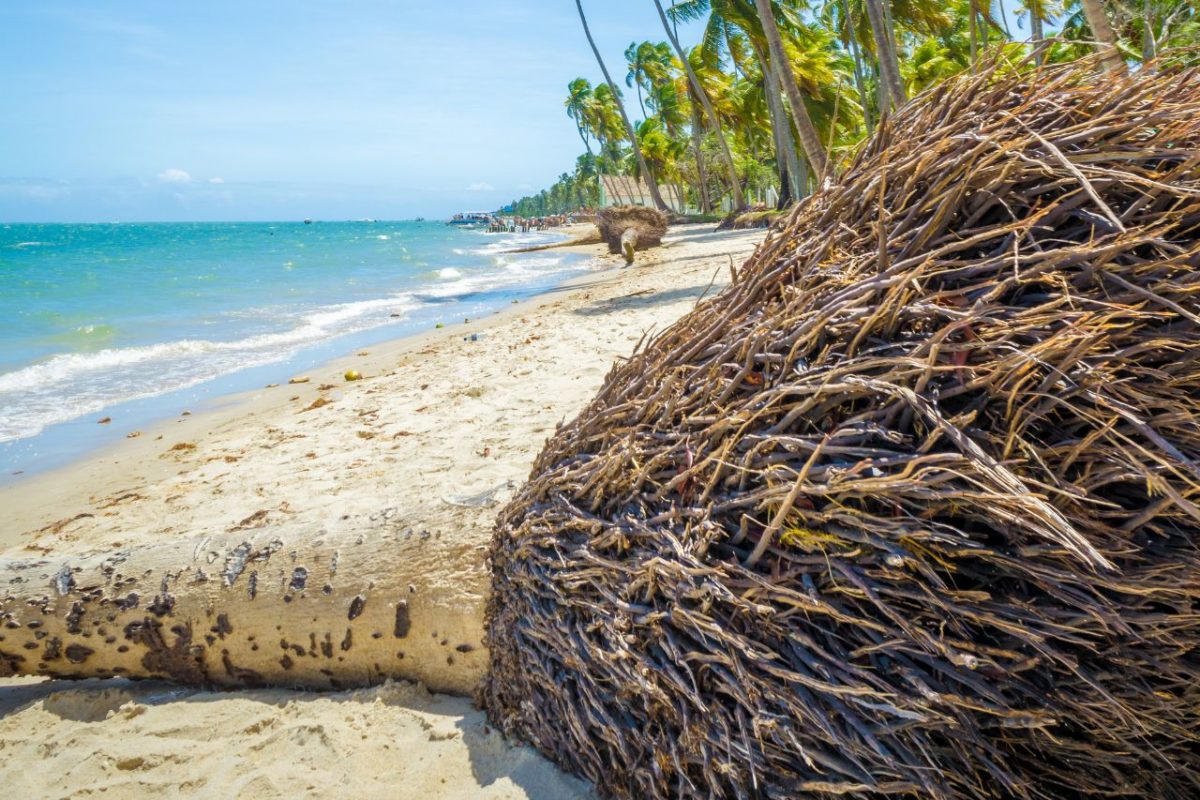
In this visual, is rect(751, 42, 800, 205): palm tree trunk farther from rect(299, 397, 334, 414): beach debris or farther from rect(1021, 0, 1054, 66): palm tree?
rect(299, 397, 334, 414): beach debris

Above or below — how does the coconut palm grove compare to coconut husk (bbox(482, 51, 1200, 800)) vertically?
above

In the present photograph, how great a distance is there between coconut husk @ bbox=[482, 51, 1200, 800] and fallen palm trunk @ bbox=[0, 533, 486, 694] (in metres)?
1.07

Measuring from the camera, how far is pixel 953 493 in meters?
1.44

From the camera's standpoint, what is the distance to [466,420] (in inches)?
255

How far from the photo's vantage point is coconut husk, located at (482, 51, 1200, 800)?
4.73 feet

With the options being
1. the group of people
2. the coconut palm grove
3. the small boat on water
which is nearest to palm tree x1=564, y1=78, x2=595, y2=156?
the coconut palm grove

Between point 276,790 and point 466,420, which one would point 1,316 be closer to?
point 466,420

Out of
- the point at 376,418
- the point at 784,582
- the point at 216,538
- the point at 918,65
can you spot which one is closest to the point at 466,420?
the point at 376,418

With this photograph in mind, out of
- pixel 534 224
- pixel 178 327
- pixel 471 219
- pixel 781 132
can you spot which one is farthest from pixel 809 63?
pixel 471 219

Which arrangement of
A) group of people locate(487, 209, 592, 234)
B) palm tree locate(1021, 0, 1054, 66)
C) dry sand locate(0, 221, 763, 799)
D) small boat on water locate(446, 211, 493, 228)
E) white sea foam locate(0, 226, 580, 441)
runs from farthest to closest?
small boat on water locate(446, 211, 493, 228)
group of people locate(487, 209, 592, 234)
palm tree locate(1021, 0, 1054, 66)
white sea foam locate(0, 226, 580, 441)
dry sand locate(0, 221, 763, 799)

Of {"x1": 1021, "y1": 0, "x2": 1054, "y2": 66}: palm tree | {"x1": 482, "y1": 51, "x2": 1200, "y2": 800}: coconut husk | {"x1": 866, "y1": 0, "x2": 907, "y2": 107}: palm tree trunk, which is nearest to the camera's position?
{"x1": 482, "y1": 51, "x2": 1200, "y2": 800}: coconut husk

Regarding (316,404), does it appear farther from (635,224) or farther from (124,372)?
(635,224)

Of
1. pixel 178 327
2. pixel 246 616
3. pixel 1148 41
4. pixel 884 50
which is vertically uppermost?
pixel 1148 41

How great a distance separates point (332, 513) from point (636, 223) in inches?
902
